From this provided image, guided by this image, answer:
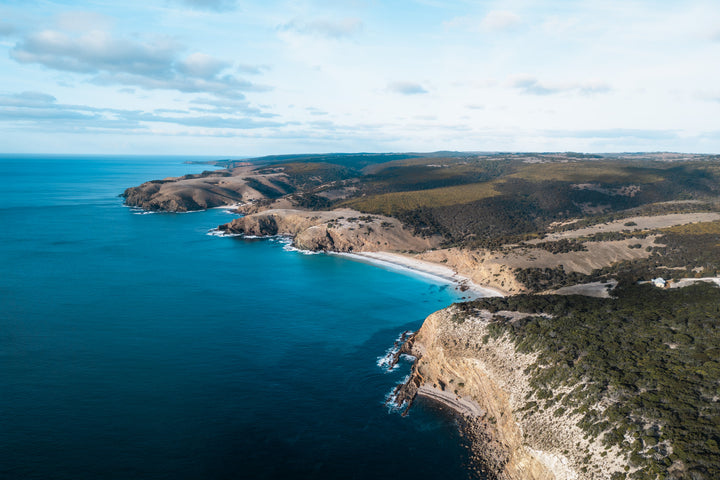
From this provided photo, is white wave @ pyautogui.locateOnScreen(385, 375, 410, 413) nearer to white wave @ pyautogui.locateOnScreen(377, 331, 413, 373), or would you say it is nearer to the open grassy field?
white wave @ pyautogui.locateOnScreen(377, 331, 413, 373)

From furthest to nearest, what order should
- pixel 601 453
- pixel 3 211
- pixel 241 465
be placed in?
pixel 3 211, pixel 241 465, pixel 601 453

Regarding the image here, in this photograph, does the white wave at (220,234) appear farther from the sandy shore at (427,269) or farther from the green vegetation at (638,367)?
the green vegetation at (638,367)

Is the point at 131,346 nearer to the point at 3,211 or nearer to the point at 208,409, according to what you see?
the point at 208,409

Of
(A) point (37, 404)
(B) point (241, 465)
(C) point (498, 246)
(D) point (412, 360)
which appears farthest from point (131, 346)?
(C) point (498, 246)

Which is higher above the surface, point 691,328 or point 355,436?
point 691,328

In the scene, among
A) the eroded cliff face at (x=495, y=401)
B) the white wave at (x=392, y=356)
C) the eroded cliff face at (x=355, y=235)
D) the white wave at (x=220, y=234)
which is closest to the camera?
the eroded cliff face at (x=495, y=401)

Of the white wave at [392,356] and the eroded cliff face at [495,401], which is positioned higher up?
the eroded cliff face at [495,401]

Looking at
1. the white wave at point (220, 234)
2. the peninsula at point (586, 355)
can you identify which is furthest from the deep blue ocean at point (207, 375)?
the white wave at point (220, 234)
